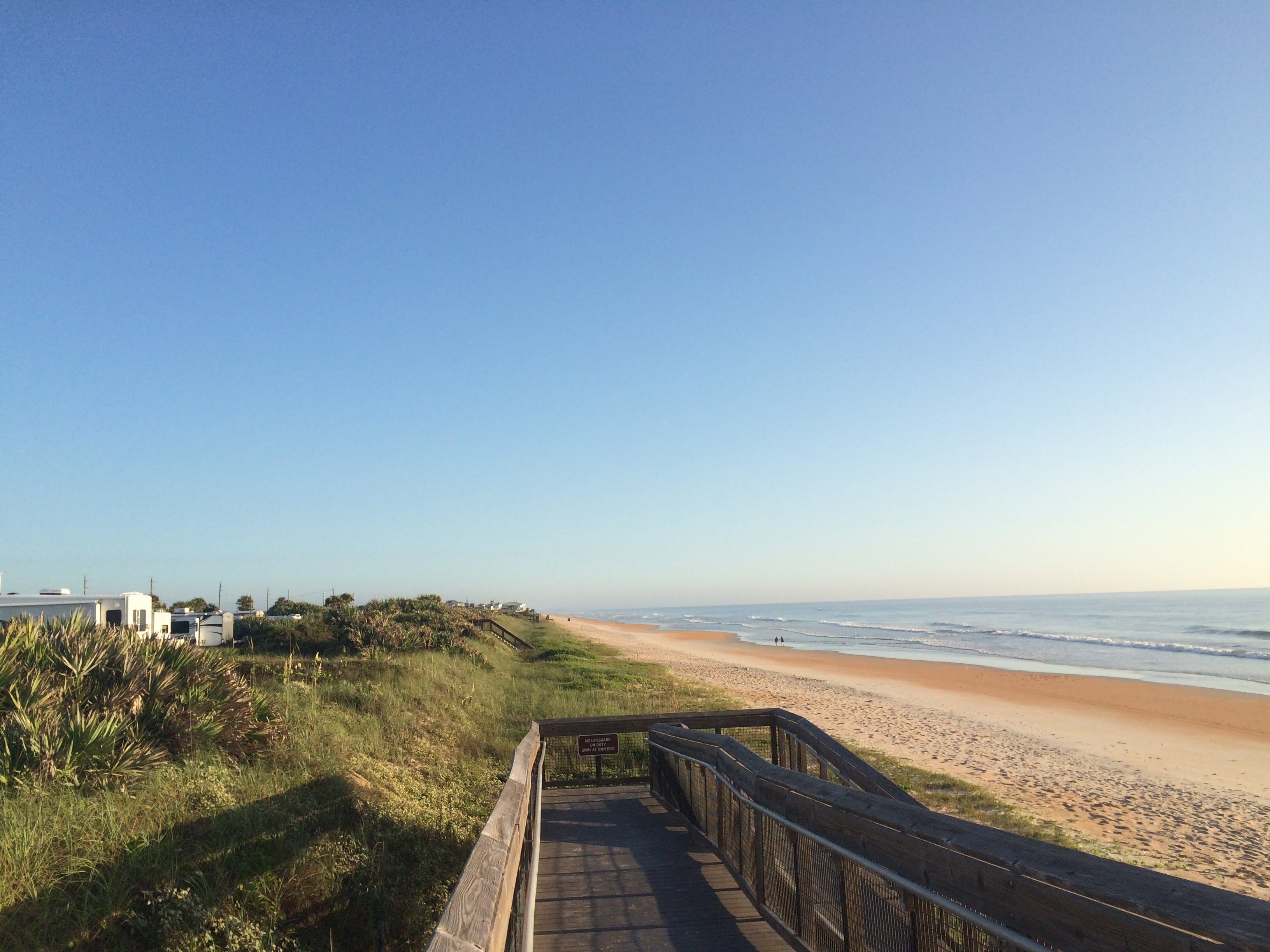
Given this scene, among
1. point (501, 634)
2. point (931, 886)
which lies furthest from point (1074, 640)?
point (931, 886)

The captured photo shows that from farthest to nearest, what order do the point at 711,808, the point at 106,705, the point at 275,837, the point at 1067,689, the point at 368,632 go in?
1. the point at 1067,689
2. the point at 368,632
3. the point at 711,808
4. the point at 106,705
5. the point at 275,837

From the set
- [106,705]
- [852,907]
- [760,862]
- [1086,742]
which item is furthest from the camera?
[1086,742]

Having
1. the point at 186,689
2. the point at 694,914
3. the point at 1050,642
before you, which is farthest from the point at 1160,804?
the point at 1050,642

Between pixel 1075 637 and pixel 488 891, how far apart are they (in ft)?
209

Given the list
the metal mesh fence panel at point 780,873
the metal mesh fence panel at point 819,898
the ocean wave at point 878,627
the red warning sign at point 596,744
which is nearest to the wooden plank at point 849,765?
the metal mesh fence panel at point 780,873

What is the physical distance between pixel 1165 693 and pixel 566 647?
2354cm

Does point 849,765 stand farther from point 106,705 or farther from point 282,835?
point 106,705

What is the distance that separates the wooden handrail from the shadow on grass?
2445 mm

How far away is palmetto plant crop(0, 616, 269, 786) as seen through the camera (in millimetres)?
5758

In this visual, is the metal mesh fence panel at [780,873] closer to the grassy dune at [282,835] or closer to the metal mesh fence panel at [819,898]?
the metal mesh fence panel at [819,898]

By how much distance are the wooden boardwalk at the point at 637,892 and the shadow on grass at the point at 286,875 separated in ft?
3.98

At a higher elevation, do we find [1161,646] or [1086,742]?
[1086,742]

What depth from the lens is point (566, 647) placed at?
35.5m

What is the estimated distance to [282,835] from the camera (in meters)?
6.50
